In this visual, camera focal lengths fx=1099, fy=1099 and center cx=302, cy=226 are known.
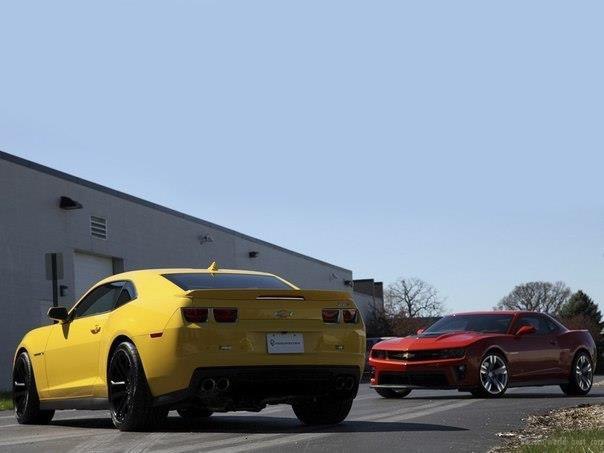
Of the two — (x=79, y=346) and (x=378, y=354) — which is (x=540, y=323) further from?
(x=79, y=346)

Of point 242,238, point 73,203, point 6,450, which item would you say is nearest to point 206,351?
point 6,450

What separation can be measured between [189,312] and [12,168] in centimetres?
1985

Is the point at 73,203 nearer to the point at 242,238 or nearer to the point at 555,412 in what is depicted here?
the point at 242,238

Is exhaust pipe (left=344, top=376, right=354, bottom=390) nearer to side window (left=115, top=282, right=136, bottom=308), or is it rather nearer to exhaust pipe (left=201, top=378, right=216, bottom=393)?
exhaust pipe (left=201, top=378, right=216, bottom=393)

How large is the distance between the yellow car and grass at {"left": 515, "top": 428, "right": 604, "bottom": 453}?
2.00 meters

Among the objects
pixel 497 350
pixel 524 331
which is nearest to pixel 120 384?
pixel 497 350

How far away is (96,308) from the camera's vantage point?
10414mm

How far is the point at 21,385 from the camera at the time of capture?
11.5m

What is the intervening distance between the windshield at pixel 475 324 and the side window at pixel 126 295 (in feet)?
24.0

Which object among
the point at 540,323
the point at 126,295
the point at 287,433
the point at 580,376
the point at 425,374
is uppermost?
the point at 126,295

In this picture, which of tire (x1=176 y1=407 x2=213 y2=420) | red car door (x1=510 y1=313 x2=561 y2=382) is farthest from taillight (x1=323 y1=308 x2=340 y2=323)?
red car door (x1=510 y1=313 x2=561 y2=382)

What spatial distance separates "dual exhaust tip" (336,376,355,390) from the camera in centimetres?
966

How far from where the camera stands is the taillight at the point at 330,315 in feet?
31.3

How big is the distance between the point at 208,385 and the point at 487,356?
730cm
